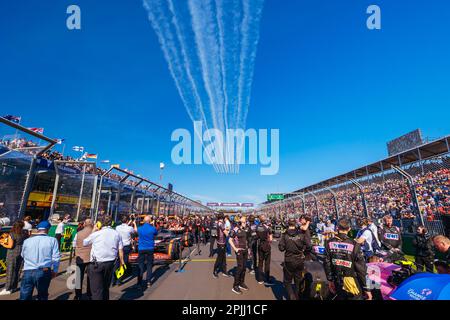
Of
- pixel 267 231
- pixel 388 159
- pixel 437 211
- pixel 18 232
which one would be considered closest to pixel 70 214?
pixel 18 232

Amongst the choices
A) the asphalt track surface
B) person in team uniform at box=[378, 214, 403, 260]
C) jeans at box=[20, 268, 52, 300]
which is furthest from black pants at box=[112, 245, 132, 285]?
person in team uniform at box=[378, 214, 403, 260]

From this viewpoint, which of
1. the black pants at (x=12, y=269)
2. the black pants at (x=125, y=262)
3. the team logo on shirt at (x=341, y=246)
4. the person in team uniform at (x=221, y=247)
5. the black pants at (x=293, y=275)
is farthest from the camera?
the person in team uniform at (x=221, y=247)

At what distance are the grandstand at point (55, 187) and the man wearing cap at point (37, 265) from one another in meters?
3.63

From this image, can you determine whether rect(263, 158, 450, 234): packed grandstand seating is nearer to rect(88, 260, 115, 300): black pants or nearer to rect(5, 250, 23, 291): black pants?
rect(88, 260, 115, 300): black pants

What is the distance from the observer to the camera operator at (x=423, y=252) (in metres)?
5.43

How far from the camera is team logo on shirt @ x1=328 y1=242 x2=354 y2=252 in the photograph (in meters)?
3.03

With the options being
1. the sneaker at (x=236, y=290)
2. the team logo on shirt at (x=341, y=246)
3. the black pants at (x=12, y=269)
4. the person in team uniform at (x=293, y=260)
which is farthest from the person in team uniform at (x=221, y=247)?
the black pants at (x=12, y=269)

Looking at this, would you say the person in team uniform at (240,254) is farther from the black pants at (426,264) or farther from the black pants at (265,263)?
the black pants at (426,264)

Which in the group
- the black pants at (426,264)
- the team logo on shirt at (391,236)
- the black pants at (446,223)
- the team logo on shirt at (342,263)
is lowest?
the black pants at (426,264)

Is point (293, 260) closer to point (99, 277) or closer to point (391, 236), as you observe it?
point (99, 277)

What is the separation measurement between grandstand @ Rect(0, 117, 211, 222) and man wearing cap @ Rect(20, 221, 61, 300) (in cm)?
363

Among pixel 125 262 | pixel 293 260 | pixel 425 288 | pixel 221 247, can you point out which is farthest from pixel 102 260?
pixel 425 288

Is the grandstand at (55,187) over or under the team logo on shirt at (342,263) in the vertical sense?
over

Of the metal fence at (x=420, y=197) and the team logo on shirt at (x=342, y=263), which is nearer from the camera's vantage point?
the team logo on shirt at (x=342, y=263)
